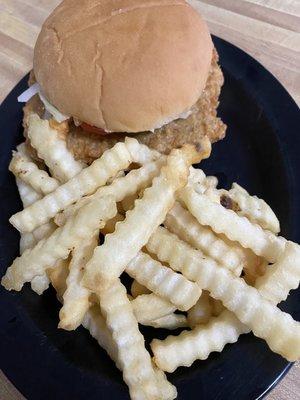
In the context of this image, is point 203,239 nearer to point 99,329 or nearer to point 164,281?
point 164,281

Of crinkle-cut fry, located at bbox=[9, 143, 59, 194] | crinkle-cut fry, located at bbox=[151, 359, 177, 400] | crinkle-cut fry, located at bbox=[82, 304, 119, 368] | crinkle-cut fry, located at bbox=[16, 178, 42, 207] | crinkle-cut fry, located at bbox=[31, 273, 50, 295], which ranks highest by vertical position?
crinkle-cut fry, located at bbox=[9, 143, 59, 194]

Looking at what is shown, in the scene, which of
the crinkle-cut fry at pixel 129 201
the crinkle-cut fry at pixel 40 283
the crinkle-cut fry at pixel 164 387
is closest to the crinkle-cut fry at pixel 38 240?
the crinkle-cut fry at pixel 40 283

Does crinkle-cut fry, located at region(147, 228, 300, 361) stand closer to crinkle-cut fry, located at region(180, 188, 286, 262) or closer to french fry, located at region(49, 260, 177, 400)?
crinkle-cut fry, located at region(180, 188, 286, 262)

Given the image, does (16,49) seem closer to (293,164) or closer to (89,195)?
(89,195)

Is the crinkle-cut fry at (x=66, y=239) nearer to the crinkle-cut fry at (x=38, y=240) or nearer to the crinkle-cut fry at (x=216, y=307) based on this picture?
the crinkle-cut fry at (x=38, y=240)

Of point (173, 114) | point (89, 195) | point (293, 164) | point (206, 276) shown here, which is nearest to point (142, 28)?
point (173, 114)

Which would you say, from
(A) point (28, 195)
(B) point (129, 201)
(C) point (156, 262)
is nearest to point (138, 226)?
(C) point (156, 262)

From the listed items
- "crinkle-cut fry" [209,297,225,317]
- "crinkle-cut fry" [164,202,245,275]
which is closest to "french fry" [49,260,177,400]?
"crinkle-cut fry" [209,297,225,317]
